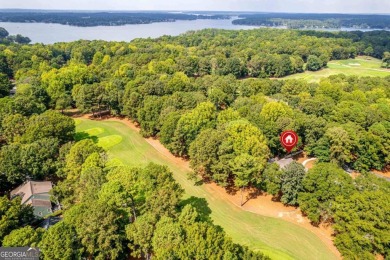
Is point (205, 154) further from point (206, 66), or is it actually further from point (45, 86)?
point (206, 66)

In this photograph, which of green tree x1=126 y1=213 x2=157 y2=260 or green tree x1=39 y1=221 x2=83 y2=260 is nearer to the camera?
green tree x1=39 y1=221 x2=83 y2=260

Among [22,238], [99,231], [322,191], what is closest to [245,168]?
[322,191]

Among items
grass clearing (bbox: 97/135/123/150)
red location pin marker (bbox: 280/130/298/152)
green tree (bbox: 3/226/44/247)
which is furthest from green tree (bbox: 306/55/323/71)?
green tree (bbox: 3/226/44/247)

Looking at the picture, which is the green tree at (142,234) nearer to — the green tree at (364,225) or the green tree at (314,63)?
the green tree at (364,225)

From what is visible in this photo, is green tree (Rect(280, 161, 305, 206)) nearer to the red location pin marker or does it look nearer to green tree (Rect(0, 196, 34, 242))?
the red location pin marker

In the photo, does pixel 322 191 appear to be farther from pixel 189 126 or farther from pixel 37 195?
pixel 37 195

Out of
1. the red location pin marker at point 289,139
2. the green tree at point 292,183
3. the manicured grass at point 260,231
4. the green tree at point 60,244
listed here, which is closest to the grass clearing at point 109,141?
the manicured grass at point 260,231

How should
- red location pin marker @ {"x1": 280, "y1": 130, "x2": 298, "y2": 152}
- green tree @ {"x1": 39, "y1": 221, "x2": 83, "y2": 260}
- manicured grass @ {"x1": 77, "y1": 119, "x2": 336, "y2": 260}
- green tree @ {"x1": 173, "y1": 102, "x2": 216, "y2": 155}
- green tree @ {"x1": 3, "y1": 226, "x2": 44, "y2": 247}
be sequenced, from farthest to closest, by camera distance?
green tree @ {"x1": 173, "y1": 102, "x2": 216, "y2": 155} → red location pin marker @ {"x1": 280, "y1": 130, "x2": 298, "y2": 152} → manicured grass @ {"x1": 77, "y1": 119, "x2": 336, "y2": 260} → green tree @ {"x1": 3, "y1": 226, "x2": 44, "y2": 247} → green tree @ {"x1": 39, "y1": 221, "x2": 83, "y2": 260}
